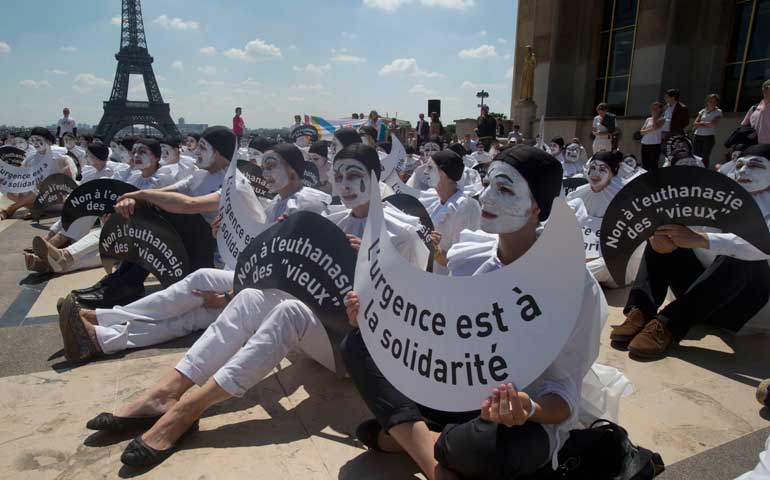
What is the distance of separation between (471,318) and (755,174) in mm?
2899

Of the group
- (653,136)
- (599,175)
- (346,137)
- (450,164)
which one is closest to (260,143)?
(346,137)

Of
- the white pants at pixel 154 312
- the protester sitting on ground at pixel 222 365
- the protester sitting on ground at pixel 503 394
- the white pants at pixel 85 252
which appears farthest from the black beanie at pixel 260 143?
the protester sitting on ground at pixel 503 394

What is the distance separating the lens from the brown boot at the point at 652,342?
11.4 feet

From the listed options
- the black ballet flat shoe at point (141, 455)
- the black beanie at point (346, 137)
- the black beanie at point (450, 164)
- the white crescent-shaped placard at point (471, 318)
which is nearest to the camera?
the white crescent-shaped placard at point (471, 318)

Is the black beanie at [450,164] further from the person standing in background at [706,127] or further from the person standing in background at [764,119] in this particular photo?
the person standing in background at [706,127]

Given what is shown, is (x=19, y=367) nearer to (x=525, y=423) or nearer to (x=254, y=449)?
(x=254, y=449)

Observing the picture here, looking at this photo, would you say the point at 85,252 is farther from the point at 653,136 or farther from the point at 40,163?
the point at 653,136

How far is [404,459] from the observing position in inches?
95.1

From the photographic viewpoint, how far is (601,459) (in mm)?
1994

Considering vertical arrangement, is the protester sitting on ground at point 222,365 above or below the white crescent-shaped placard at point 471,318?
below

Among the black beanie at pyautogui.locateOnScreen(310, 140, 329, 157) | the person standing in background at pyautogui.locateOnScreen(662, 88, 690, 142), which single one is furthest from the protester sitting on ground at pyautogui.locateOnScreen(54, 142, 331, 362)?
the person standing in background at pyautogui.locateOnScreen(662, 88, 690, 142)

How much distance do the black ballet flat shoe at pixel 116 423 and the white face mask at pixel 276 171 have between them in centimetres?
202

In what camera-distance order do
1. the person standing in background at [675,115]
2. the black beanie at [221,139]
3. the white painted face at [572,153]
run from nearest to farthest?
the black beanie at [221,139]
the white painted face at [572,153]
the person standing in background at [675,115]

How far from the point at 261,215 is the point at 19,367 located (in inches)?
73.5
